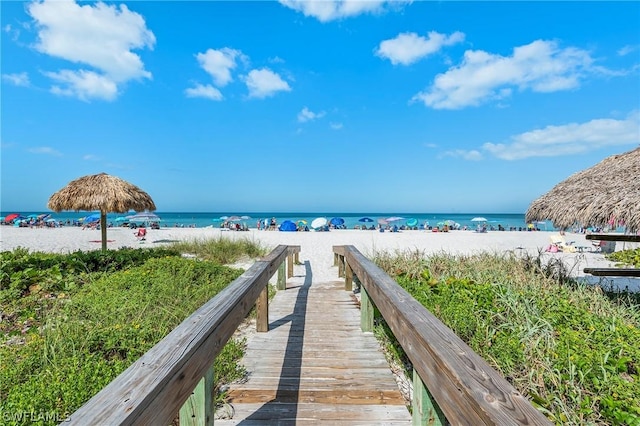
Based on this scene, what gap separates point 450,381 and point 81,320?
4468 millimetres

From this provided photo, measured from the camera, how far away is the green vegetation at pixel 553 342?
7.80ft

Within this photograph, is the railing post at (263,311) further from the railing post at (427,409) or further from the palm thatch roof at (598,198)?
the palm thatch roof at (598,198)

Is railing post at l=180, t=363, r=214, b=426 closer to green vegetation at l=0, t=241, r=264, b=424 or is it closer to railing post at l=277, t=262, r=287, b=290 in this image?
green vegetation at l=0, t=241, r=264, b=424

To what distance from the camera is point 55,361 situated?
2.84 m

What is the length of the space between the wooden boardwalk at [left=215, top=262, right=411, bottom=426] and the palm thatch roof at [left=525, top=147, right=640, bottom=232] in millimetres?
3985

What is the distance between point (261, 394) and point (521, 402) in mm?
2244

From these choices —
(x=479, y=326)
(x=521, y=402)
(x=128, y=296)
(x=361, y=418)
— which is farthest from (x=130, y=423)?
(x=128, y=296)

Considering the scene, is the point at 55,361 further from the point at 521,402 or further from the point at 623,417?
the point at 623,417

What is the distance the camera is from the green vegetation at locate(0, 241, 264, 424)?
2443 mm

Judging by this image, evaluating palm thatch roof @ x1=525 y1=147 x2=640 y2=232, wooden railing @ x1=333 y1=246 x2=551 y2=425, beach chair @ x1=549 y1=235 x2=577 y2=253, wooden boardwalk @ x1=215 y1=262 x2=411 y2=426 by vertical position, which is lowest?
beach chair @ x1=549 y1=235 x2=577 y2=253

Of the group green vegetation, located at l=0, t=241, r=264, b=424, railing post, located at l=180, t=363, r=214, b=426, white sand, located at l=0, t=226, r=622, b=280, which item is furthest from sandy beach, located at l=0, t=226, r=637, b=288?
railing post, located at l=180, t=363, r=214, b=426

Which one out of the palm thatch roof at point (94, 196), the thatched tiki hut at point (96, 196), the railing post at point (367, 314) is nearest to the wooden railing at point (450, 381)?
the railing post at point (367, 314)

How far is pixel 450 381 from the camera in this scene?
129 cm

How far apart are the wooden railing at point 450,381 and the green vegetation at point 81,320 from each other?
170cm
